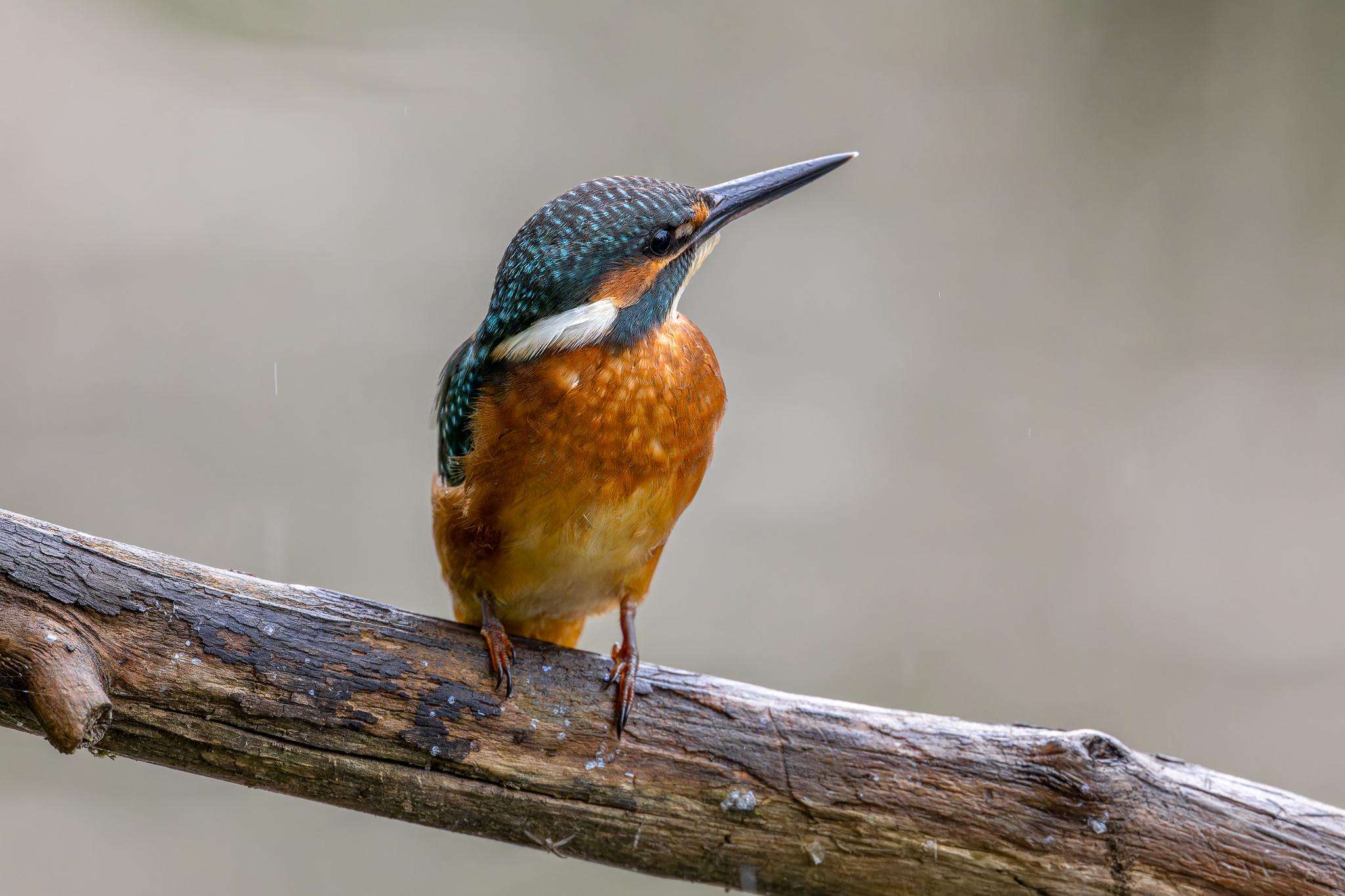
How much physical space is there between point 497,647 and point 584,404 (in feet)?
1.32

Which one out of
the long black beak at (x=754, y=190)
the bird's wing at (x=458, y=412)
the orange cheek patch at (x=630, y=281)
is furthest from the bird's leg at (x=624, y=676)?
the long black beak at (x=754, y=190)

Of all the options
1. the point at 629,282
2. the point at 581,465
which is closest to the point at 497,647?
the point at 581,465

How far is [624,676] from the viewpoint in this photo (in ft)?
4.83

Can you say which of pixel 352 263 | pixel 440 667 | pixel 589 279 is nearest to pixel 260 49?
pixel 352 263

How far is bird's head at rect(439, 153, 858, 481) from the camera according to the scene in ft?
4.67

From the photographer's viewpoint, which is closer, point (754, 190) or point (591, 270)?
point (591, 270)

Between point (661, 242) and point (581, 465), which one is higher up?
point (661, 242)

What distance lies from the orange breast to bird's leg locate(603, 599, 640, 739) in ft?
0.44

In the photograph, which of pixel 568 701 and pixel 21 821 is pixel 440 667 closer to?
pixel 568 701

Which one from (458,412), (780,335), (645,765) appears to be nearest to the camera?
(645,765)

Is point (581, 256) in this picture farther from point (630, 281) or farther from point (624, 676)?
point (624, 676)

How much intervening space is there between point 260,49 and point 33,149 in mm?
744

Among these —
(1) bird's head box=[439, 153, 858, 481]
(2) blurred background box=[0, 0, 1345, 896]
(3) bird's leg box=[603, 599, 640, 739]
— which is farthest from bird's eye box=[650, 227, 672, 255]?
(2) blurred background box=[0, 0, 1345, 896]

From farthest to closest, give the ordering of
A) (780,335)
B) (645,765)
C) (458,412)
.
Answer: (780,335)
(458,412)
(645,765)
